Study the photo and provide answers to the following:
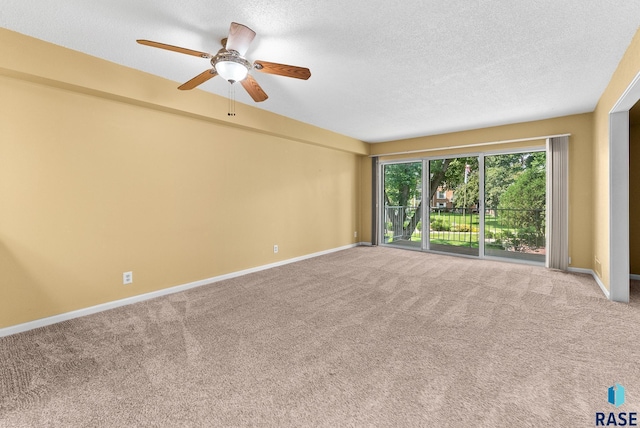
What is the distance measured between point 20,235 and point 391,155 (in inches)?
239

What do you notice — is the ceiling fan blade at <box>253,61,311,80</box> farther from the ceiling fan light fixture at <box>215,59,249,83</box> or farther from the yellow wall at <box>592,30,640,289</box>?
the yellow wall at <box>592,30,640,289</box>

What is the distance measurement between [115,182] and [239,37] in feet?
7.01

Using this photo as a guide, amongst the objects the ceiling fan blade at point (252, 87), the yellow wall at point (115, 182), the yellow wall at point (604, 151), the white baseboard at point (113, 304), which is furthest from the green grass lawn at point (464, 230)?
the ceiling fan blade at point (252, 87)

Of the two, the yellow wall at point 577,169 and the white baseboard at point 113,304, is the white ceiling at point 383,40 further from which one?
the white baseboard at point 113,304

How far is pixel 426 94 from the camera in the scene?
3574 millimetres

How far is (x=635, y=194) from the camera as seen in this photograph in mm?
4188

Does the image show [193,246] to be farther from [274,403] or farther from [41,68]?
[274,403]

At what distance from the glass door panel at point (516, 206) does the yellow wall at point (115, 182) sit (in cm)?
386

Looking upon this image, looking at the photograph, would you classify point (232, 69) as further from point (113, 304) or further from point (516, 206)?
point (516, 206)

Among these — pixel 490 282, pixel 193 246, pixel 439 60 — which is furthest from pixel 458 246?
pixel 193 246

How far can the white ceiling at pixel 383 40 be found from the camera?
1987mm

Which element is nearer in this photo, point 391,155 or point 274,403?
point 274,403

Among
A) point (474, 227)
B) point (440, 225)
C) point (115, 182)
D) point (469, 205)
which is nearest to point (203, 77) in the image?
point (115, 182)

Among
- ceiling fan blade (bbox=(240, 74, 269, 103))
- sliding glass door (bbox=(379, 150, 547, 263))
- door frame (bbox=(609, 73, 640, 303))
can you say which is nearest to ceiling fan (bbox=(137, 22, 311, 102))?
ceiling fan blade (bbox=(240, 74, 269, 103))
